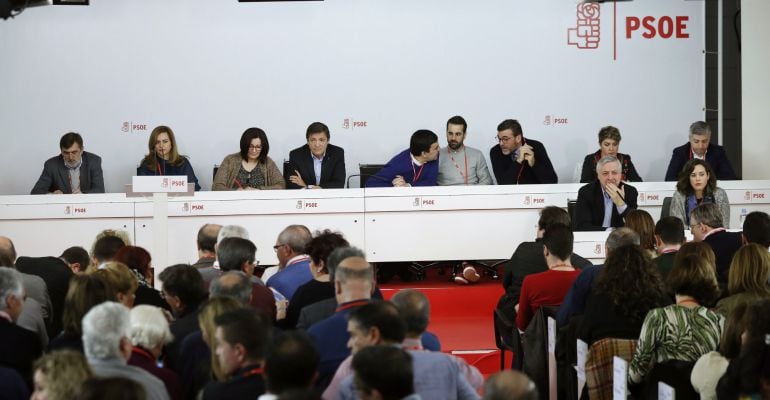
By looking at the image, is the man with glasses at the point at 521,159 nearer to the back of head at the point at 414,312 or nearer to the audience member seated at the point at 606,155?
the audience member seated at the point at 606,155

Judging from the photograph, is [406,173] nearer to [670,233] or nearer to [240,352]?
[670,233]

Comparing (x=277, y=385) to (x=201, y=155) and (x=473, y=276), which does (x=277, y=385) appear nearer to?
(x=473, y=276)

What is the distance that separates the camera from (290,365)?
322 centimetres

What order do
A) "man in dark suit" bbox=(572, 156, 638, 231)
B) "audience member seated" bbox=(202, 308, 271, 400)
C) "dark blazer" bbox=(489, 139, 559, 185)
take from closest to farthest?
"audience member seated" bbox=(202, 308, 271, 400) < "man in dark suit" bbox=(572, 156, 638, 231) < "dark blazer" bbox=(489, 139, 559, 185)

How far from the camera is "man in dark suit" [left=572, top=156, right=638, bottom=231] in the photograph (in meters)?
8.85

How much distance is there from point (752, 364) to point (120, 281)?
2661mm

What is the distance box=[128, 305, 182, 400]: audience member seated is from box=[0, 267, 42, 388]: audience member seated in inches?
18.8

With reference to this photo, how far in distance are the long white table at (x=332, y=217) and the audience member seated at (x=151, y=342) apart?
511 cm

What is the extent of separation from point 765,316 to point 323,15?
809cm

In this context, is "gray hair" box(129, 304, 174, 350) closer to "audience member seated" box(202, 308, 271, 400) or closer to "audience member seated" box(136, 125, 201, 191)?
"audience member seated" box(202, 308, 271, 400)

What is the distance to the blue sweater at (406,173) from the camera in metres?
9.82

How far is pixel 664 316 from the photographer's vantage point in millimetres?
4574

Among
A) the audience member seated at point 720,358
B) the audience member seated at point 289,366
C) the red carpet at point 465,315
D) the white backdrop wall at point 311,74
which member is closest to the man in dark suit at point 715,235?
the red carpet at point 465,315

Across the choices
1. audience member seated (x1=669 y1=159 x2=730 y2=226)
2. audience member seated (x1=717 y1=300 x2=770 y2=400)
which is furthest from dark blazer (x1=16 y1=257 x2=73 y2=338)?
audience member seated (x1=669 y1=159 x2=730 y2=226)
